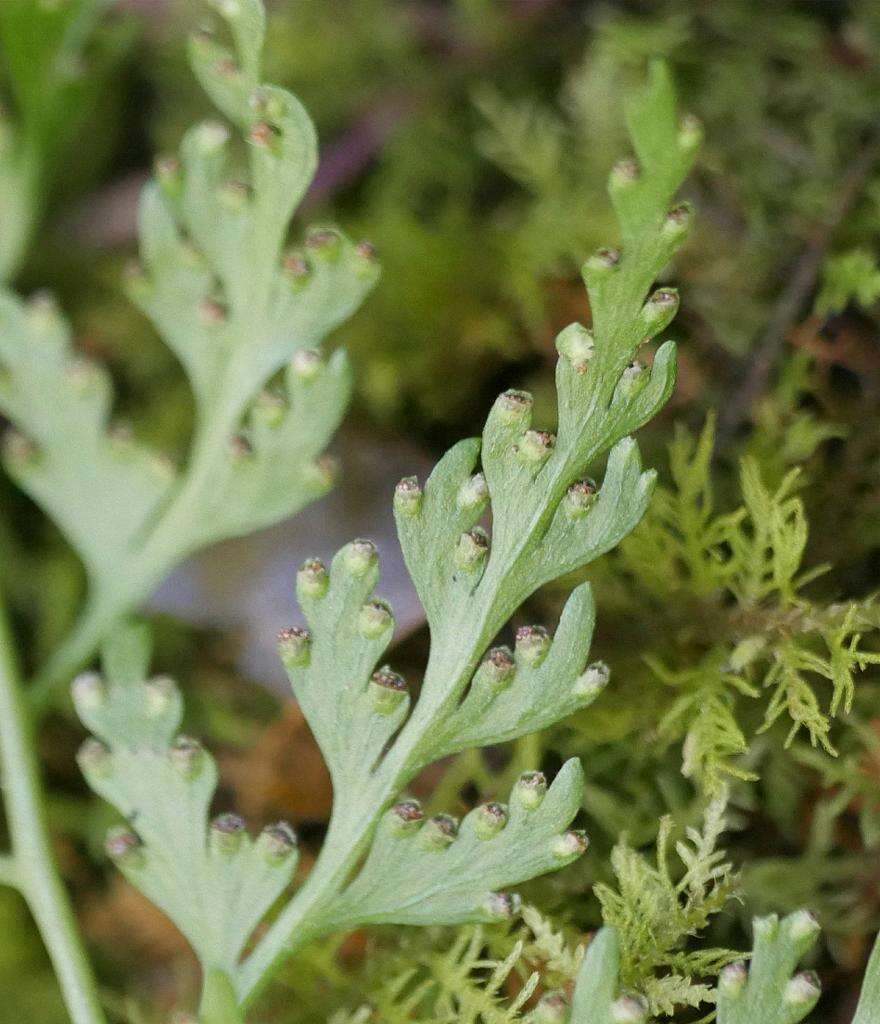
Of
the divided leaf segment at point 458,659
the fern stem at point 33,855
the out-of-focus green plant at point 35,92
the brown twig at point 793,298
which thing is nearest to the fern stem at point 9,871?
the fern stem at point 33,855

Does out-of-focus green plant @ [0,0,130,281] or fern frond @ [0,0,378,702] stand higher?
out-of-focus green plant @ [0,0,130,281]

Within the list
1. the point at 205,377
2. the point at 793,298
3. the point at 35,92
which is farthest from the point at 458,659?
the point at 35,92

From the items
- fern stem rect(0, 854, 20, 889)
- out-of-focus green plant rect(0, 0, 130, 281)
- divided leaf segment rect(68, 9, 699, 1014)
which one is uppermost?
out-of-focus green plant rect(0, 0, 130, 281)

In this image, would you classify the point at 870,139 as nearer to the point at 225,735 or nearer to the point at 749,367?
the point at 749,367

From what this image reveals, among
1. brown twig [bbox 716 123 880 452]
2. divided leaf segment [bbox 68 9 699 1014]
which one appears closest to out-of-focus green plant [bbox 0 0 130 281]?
divided leaf segment [bbox 68 9 699 1014]

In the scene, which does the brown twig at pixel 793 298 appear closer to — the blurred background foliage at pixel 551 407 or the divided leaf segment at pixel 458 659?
the blurred background foliage at pixel 551 407

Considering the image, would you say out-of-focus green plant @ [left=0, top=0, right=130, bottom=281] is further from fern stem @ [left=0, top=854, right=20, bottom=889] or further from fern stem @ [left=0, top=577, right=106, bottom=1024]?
fern stem @ [left=0, top=854, right=20, bottom=889]

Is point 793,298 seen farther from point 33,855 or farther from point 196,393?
point 33,855
